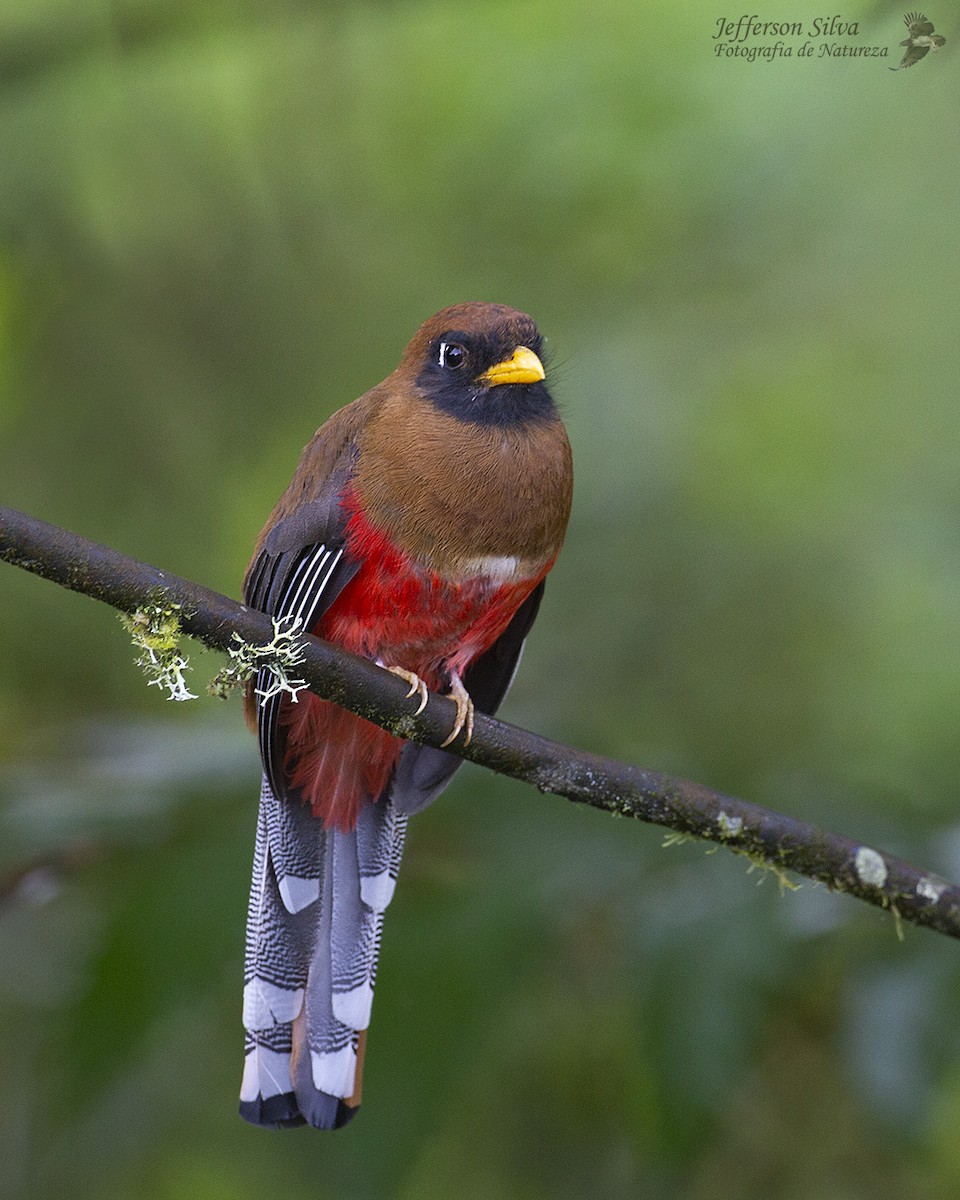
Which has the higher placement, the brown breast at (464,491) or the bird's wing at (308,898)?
the brown breast at (464,491)

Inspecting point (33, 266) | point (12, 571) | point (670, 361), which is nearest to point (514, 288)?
point (670, 361)

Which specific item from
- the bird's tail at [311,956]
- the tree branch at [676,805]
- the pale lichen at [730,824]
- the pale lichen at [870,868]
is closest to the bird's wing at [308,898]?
the bird's tail at [311,956]

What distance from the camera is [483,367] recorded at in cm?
327

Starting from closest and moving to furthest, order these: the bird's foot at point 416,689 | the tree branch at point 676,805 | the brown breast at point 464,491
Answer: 1. the tree branch at point 676,805
2. the bird's foot at point 416,689
3. the brown breast at point 464,491

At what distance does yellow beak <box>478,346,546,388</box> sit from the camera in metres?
3.19

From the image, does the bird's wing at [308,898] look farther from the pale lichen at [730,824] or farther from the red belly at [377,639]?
the pale lichen at [730,824]

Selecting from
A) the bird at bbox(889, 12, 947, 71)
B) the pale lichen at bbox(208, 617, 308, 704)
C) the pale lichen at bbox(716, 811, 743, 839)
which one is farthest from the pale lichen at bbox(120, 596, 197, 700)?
the bird at bbox(889, 12, 947, 71)

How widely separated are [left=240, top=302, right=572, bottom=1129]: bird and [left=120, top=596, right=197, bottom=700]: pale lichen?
52cm

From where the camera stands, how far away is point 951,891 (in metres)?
2.45

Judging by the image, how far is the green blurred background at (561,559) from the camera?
9.21 feet

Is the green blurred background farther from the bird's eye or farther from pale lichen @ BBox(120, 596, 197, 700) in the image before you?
pale lichen @ BBox(120, 596, 197, 700)

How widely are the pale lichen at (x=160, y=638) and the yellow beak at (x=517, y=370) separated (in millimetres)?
1180

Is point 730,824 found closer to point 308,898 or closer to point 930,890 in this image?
point 930,890

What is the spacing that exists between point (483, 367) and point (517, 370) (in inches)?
4.0
